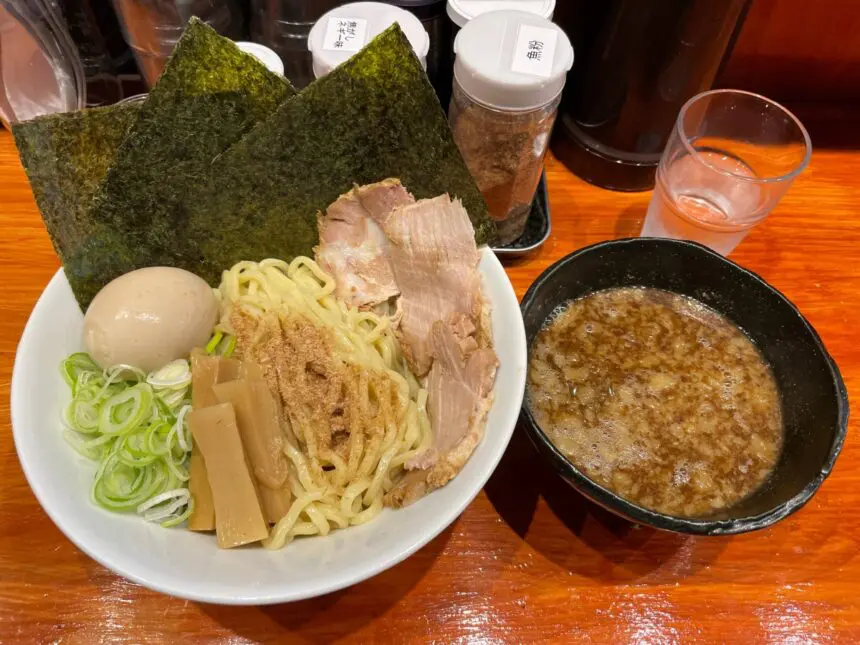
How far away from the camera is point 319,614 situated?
108 centimetres

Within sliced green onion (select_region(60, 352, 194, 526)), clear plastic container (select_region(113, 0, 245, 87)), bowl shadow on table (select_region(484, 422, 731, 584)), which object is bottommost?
bowl shadow on table (select_region(484, 422, 731, 584))

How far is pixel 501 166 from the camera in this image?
138 cm

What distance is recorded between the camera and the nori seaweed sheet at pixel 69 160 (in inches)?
40.7

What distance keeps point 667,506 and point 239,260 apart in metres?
0.95

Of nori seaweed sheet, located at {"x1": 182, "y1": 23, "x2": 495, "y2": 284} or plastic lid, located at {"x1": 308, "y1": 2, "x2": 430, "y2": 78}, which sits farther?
plastic lid, located at {"x1": 308, "y1": 2, "x2": 430, "y2": 78}

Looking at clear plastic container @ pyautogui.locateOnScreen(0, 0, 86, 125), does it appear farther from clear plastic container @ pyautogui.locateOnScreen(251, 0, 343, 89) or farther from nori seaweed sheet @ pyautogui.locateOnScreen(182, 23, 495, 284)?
nori seaweed sheet @ pyautogui.locateOnScreen(182, 23, 495, 284)

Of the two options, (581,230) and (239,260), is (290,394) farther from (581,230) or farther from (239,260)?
(581,230)

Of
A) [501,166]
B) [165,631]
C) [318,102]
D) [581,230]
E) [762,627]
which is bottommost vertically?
[165,631]

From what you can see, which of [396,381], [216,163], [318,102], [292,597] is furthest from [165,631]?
[318,102]

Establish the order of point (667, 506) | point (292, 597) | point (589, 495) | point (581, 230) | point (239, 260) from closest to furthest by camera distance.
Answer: point (292, 597) < point (589, 495) < point (667, 506) < point (239, 260) < point (581, 230)

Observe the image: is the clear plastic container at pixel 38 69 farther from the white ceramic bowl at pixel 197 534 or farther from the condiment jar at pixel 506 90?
the condiment jar at pixel 506 90

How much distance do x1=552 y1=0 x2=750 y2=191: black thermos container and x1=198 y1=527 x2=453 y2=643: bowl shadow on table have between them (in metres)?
1.26

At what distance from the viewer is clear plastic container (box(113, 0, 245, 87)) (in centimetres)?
157

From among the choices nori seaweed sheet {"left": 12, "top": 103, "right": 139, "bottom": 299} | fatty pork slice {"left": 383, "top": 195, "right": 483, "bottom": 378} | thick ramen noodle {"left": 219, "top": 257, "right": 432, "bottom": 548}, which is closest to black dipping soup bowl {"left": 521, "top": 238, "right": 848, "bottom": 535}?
fatty pork slice {"left": 383, "top": 195, "right": 483, "bottom": 378}
